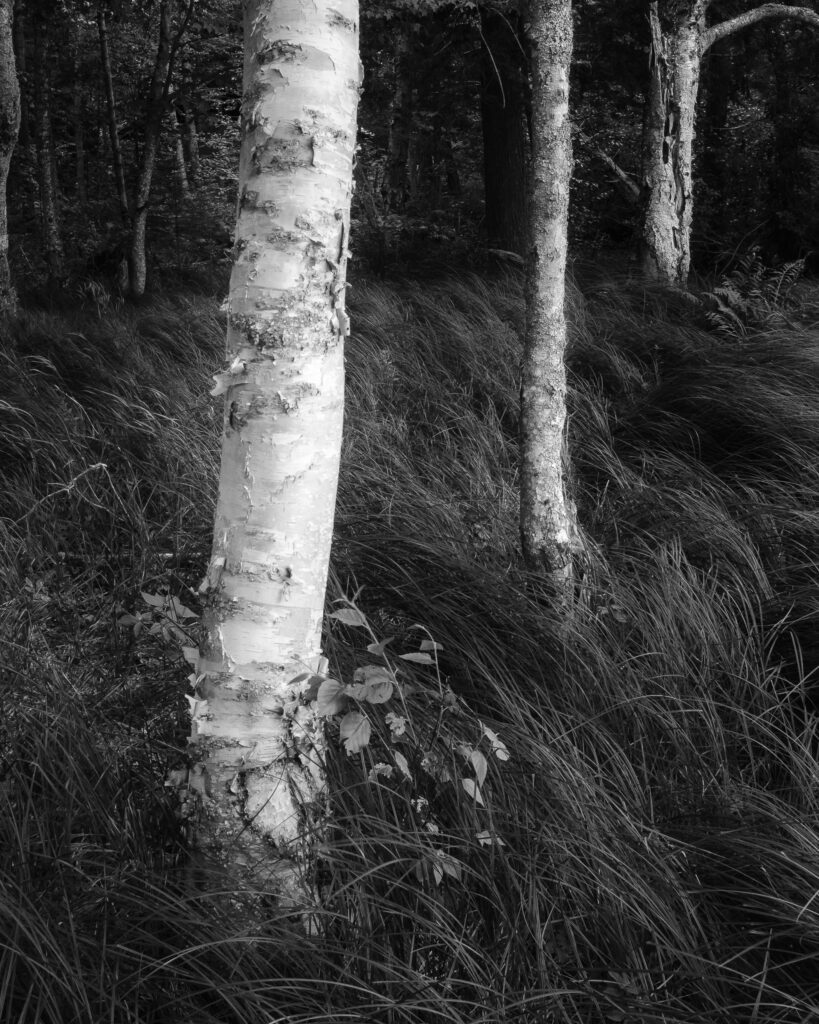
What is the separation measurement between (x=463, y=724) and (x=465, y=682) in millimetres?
356

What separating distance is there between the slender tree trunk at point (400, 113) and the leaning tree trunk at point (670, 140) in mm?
3306

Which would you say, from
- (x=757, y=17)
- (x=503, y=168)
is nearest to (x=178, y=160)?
(x=503, y=168)

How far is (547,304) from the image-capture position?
279 cm

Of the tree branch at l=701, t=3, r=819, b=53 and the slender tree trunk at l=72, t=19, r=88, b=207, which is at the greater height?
the slender tree trunk at l=72, t=19, r=88, b=207

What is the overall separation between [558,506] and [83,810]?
66.5 inches

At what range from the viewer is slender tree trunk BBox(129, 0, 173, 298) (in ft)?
28.8

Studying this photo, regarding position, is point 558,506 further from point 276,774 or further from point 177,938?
point 177,938

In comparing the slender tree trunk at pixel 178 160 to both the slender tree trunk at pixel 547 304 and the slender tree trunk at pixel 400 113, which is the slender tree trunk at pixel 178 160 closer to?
the slender tree trunk at pixel 400 113

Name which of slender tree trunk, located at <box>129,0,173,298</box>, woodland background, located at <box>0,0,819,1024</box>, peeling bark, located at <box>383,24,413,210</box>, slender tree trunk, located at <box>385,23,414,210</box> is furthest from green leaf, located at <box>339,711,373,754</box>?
peeling bark, located at <box>383,24,413,210</box>

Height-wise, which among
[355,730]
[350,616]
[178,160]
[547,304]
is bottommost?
[355,730]

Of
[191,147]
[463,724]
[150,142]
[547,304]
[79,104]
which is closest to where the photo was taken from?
[463,724]

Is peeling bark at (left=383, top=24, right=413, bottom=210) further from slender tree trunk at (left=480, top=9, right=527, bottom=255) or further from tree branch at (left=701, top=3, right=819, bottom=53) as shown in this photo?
tree branch at (left=701, top=3, right=819, bottom=53)

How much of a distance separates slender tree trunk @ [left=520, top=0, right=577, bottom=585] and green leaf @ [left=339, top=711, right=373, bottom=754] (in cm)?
125

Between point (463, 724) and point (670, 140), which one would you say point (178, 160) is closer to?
point (670, 140)
